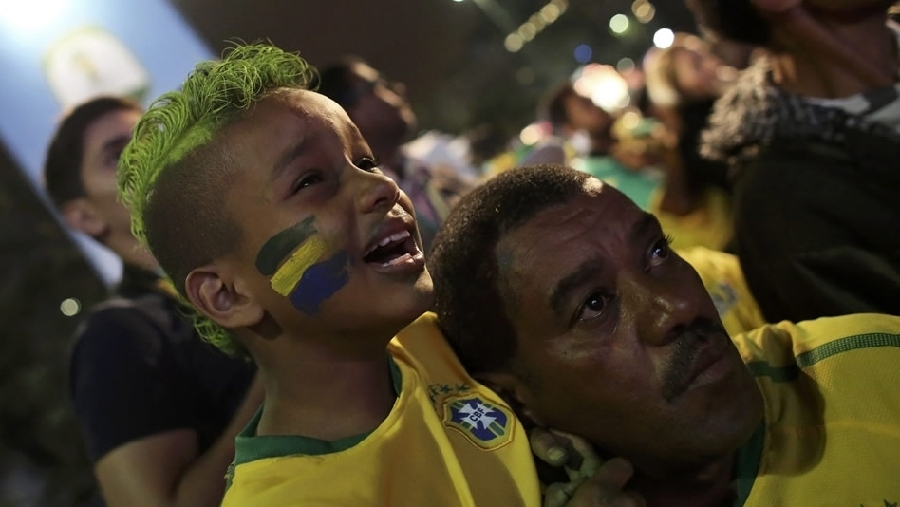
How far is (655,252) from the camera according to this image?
133 centimetres

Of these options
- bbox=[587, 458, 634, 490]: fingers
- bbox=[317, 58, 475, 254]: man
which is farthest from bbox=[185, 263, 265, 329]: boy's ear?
bbox=[317, 58, 475, 254]: man

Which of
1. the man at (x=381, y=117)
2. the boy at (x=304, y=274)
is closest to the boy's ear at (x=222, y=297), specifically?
the boy at (x=304, y=274)

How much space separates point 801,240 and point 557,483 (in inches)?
27.8

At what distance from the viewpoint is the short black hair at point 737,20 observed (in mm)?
1745

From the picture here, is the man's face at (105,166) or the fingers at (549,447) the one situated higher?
the man's face at (105,166)

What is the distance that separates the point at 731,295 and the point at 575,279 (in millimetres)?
648

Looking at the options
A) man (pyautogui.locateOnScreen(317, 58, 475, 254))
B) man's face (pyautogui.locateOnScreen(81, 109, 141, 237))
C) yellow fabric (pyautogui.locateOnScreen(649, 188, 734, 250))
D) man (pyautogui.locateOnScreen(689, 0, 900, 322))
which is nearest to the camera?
man (pyautogui.locateOnScreen(689, 0, 900, 322))

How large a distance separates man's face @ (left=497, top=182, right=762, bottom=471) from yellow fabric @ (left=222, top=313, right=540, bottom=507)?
0.39 ft

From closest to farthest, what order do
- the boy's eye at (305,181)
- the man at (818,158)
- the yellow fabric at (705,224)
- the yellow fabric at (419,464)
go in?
the yellow fabric at (419,464) → the boy's eye at (305,181) → the man at (818,158) → the yellow fabric at (705,224)

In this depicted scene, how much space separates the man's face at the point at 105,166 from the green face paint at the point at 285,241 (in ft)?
3.46

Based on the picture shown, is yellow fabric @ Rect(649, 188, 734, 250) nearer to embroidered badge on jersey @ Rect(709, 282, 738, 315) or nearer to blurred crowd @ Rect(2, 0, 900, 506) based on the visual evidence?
blurred crowd @ Rect(2, 0, 900, 506)

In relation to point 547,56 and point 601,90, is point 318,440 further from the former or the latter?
point 547,56

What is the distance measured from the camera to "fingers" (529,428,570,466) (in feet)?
4.25

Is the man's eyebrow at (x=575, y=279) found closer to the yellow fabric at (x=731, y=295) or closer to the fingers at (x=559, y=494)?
the fingers at (x=559, y=494)
